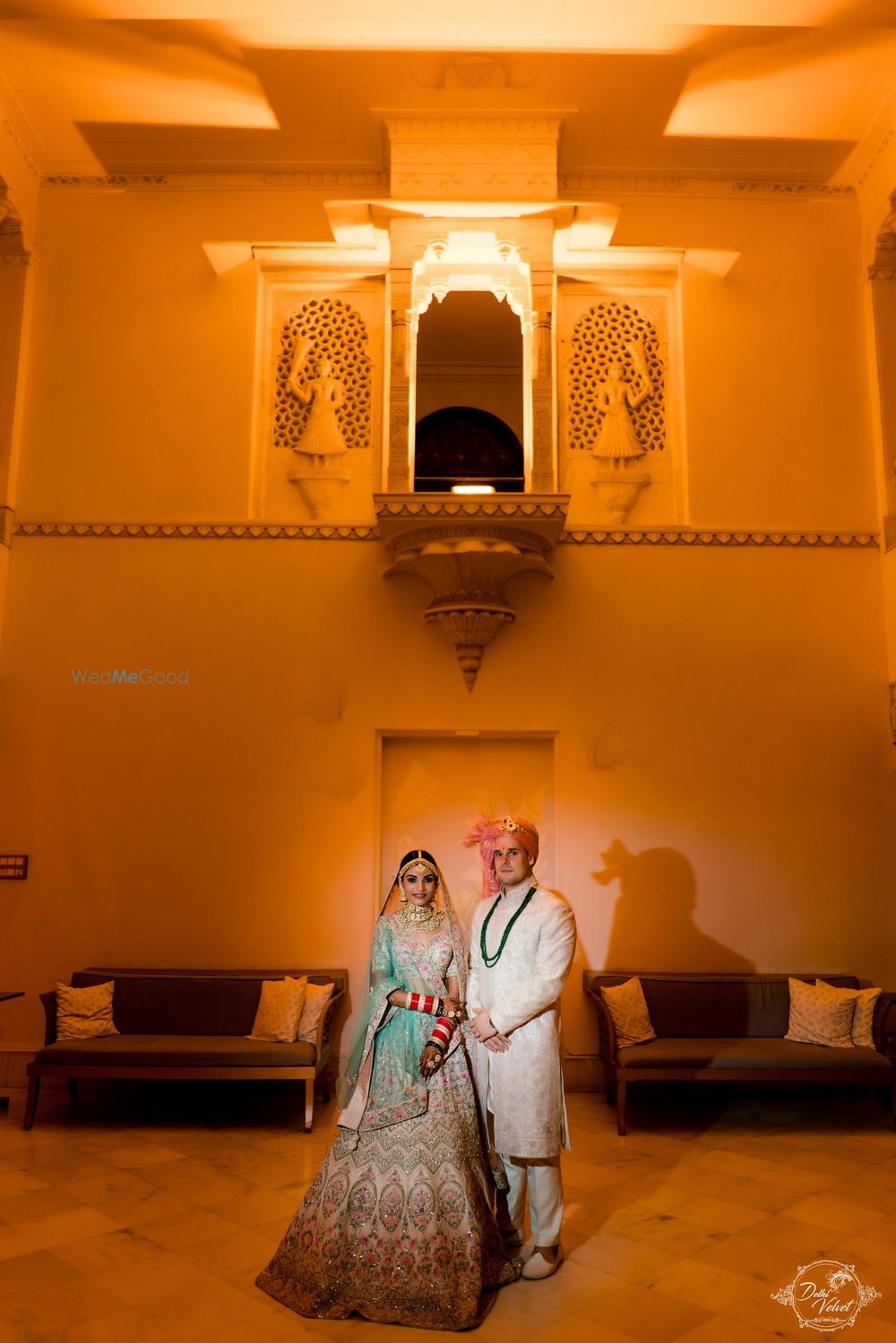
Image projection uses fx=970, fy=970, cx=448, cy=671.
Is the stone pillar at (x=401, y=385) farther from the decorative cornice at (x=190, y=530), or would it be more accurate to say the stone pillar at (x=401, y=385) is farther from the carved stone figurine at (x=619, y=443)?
the carved stone figurine at (x=619, y=443)

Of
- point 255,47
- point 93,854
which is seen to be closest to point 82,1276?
point 93,854

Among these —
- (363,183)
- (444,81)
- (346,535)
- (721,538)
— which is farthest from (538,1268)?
(363,183)

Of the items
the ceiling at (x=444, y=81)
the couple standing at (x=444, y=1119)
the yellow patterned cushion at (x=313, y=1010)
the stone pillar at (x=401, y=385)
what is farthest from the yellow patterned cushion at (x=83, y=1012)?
the ceiling at (x=444, y=81)

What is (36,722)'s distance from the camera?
6.53 m

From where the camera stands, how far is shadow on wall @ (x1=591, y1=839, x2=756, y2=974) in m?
6.33

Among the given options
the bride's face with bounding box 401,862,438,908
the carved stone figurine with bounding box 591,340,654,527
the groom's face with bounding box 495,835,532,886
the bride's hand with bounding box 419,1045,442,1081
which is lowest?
the bride's hand with bounding box 419,1045,442,1081

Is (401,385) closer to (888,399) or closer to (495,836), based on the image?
(888,399)

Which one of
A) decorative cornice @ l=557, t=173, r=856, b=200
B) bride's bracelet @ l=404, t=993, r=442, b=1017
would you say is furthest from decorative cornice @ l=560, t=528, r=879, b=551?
bride's bracelet @ l=404, t=993, r=442, b=1017

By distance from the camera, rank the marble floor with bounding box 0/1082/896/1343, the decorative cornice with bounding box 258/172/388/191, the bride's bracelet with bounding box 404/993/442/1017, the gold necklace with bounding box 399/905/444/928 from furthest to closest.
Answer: the decorative cornice with bounding box 258/172/388/191
the gold necklace with bounding box 399/905/444/928
the bride's bracelet with bounding box 404/993/442/1017
the marble floor with bounding box 0/1082/896/1343

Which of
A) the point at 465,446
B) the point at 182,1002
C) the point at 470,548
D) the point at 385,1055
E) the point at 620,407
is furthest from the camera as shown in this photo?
the point at 465,446

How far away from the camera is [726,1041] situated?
5.79 metres

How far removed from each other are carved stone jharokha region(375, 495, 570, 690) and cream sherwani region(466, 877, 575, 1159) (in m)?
2.83

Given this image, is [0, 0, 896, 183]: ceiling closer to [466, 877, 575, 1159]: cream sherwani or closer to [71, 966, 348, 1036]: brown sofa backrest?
[466, 877, 575, 1159]: cream sherwani

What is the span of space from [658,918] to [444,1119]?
3.30 metres
